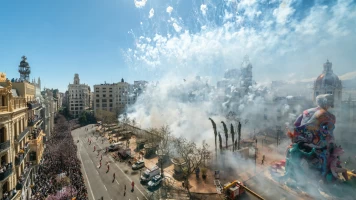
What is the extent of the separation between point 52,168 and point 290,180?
40097 millimetres

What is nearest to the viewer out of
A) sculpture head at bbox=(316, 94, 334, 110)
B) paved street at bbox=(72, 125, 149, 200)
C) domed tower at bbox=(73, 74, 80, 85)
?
sculpture head at bbox=(316, 94, 334, 110)

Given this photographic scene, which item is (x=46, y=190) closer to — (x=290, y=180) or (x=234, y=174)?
(x=234, y=174)

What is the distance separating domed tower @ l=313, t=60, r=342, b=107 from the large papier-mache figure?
1384 inches

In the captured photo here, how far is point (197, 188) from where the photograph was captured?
26250mm

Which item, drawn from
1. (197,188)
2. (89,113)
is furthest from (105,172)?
(89,113)

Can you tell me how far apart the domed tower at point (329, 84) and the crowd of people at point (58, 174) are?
66479mm

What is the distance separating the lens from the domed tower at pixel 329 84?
172 ft

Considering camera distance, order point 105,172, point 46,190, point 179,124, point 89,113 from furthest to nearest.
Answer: point 89,113 → point 179,124 → point 105,172 → point 46,190

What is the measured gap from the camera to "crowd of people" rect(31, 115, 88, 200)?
2448cm

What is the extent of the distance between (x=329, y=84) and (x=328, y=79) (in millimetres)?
1613

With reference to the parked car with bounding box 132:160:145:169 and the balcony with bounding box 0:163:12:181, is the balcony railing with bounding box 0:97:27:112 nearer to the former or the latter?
the balcony with bounding box 0:163:12:181

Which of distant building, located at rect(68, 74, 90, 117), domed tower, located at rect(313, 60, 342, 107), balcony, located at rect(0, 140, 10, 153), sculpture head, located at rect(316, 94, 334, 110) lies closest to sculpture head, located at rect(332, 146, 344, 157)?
sculpture head, located at rect(316, 94, 334, 110)

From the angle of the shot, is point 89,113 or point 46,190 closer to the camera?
point 46,190

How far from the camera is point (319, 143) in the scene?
25125 millimetres
